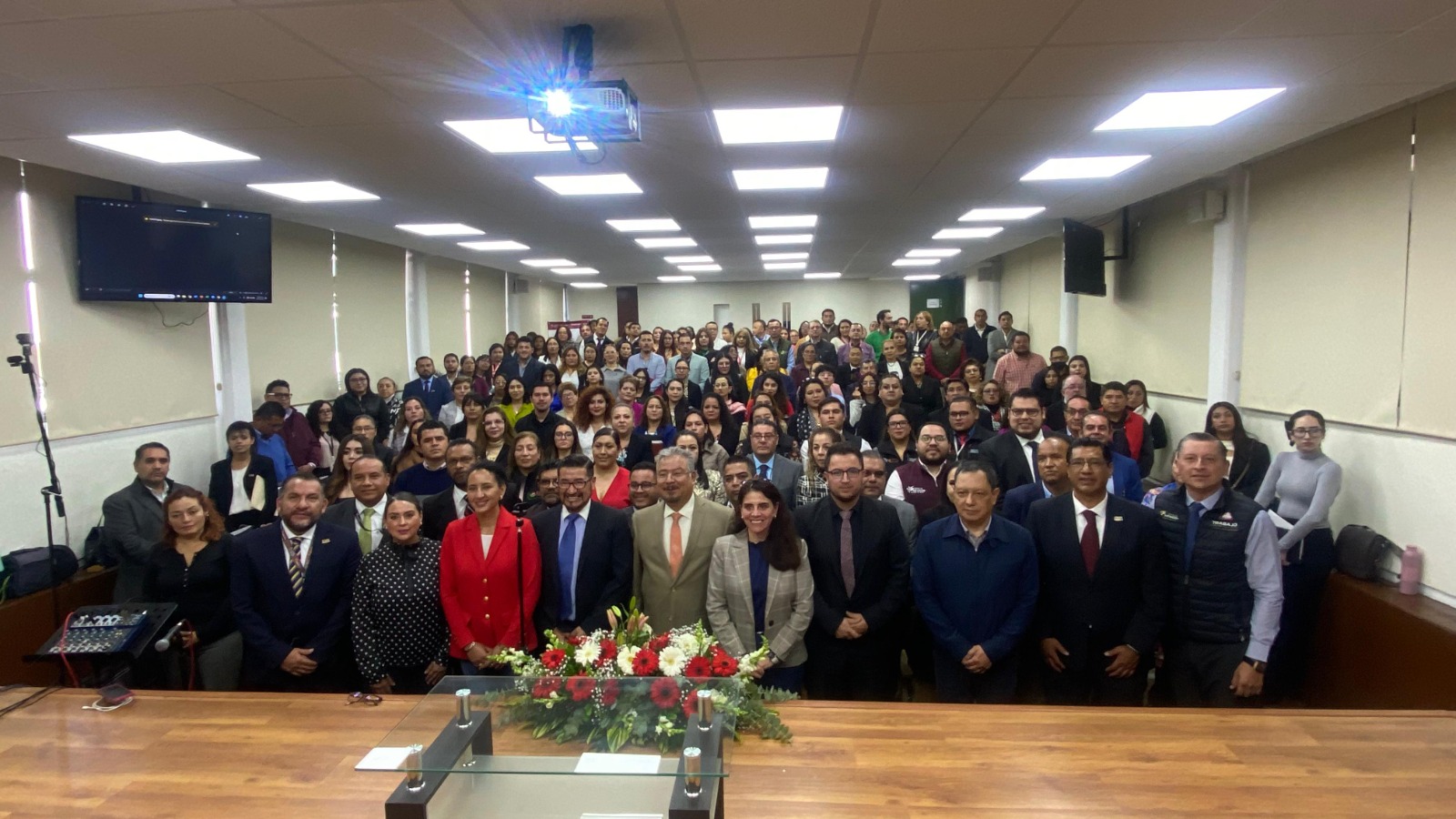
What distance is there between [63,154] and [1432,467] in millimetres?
8246

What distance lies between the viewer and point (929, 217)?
8.00 m

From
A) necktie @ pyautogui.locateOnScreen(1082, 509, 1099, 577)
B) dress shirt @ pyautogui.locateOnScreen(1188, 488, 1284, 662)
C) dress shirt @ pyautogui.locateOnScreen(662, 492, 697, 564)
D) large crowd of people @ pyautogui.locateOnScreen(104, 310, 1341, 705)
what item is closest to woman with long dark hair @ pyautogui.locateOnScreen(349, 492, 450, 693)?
large crowd of people @ pyautogui.locateOnScreen(104, 310, 1341, 705)

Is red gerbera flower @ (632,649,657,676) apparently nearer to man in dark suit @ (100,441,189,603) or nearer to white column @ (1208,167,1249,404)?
man in dark suit @ (100,441,189,603)

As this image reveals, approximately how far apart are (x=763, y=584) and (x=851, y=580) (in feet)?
1.36

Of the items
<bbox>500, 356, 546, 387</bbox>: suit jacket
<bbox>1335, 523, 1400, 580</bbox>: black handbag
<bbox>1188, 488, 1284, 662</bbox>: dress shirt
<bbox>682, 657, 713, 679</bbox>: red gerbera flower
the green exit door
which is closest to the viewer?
<bbox>682, 657, 713, 679</bbox>: red gerbera flower

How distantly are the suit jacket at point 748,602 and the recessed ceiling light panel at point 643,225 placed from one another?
5.40 meters

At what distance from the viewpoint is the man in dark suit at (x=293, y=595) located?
135 inches

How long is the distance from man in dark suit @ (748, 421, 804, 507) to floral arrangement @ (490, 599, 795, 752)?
192 centimetres

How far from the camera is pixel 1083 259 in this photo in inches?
312

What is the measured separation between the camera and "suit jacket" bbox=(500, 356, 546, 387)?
848cm

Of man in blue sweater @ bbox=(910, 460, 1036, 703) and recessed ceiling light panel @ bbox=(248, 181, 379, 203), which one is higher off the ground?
recessed ceiling light panel @ bbox=(248, 181, 379, 203)

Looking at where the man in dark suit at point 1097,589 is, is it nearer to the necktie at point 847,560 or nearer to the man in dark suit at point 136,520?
the necktie at point 847,560

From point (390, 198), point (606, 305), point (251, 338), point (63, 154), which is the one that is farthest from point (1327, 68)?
point (606, 305)

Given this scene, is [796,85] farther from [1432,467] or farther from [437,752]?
[1432,467]
